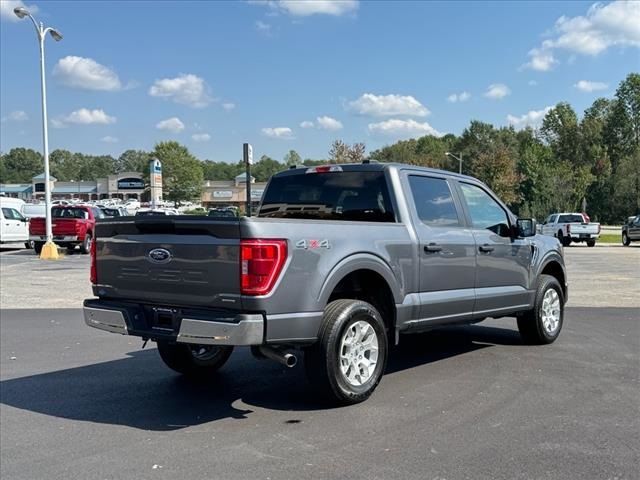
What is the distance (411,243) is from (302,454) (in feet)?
7.42

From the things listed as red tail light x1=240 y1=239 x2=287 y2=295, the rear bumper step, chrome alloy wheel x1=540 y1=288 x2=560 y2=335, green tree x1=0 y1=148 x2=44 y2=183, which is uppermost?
green tree x1=0 y1=148 x2=44 y2=183

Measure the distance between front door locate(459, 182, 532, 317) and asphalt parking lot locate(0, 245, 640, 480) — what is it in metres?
0.64

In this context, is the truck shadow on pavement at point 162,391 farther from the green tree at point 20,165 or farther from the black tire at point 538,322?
the green tree at point 20,165

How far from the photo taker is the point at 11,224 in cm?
2655

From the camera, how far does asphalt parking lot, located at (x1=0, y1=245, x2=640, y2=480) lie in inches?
158

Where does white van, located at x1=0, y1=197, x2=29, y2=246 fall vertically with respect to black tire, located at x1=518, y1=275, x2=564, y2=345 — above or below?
above

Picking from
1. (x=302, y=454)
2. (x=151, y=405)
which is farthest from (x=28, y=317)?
(x=302, y=454)

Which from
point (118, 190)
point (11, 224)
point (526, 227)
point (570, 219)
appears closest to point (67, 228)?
point (11, 224)

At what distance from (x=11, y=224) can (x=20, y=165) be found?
550 ft

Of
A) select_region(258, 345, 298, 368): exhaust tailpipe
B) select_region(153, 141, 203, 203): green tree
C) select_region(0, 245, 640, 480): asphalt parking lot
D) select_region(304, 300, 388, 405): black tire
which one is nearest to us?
select_region(0, 245, 640, 480): asphalt parking lot

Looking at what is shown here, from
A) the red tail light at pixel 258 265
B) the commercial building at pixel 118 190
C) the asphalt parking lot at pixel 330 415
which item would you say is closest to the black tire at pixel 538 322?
the asphalt parking lot at pixel 330 415

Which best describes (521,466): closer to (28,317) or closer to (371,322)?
(371,322)

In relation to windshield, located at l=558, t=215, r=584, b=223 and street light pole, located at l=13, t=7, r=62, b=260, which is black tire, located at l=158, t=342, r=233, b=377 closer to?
street light pole, located at l=13, t=7, r=62, b=260

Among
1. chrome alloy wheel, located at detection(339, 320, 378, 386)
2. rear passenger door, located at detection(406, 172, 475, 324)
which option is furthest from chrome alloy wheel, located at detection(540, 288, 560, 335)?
chrome alloy wheel, located at detection(339, 320, 378, 386)
